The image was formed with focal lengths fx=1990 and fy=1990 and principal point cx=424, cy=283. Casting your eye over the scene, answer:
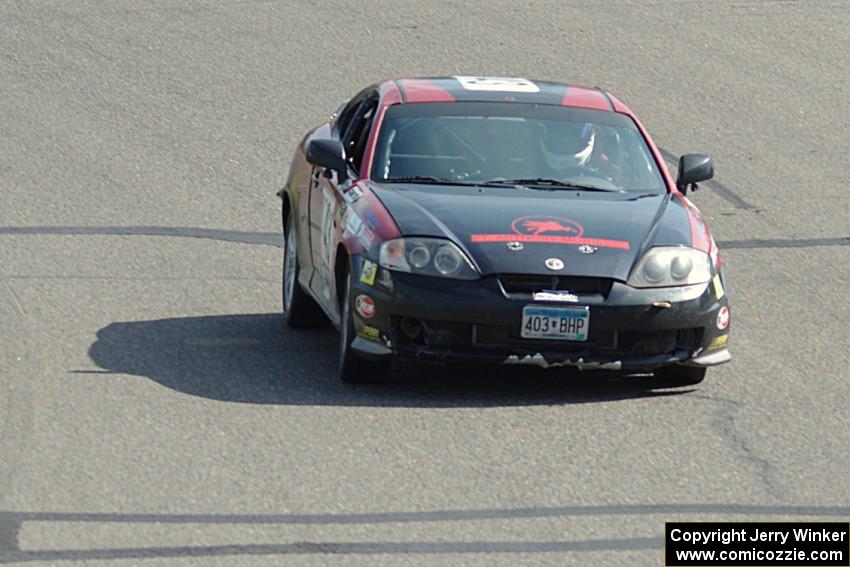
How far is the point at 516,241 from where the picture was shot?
9.45m

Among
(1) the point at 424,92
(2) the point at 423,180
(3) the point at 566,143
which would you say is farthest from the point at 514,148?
(1) the point at 424,92

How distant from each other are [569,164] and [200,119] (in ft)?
23.2

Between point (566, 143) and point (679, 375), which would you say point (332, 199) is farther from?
point (679, 375)

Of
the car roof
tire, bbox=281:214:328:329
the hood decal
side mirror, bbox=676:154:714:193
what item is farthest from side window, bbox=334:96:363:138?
the hood decal

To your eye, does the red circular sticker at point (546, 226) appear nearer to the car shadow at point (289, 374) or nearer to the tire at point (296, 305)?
the car shadow at point (289, 374)

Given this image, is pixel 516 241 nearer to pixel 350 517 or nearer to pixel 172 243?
pixel 350 517

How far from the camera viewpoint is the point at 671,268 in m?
9.55

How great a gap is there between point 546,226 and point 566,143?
3.98ft

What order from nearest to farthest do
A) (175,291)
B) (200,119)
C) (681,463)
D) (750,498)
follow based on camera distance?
(750,498) < (681,463) < (175,291) < (200,119)

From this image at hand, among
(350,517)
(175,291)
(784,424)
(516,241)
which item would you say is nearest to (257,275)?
(175,291)

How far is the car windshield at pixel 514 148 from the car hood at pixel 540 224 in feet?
0.66

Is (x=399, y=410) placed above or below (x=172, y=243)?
above

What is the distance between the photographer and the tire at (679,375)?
9820mm

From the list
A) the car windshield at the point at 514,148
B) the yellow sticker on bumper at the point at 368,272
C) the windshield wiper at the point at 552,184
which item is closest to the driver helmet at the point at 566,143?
the car windshield at the point at 514,148
